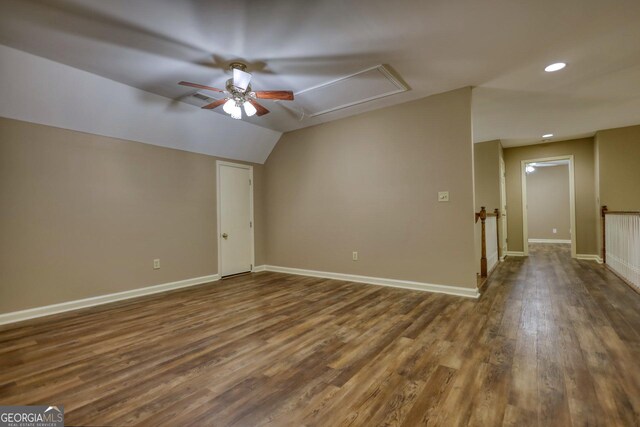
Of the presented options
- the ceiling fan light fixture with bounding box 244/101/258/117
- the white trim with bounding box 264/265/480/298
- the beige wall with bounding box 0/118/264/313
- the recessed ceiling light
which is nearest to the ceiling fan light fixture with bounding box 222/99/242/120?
the ceiling fan light fixture with bounding box 244/101/258/117

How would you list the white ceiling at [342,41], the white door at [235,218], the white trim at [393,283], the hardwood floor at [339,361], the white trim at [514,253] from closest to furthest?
the hardwood floor at [339,361] → the white ceiling at [342,41] → the white trim at [393,283] → the white door at [235,218] → the white trim at [514,253]

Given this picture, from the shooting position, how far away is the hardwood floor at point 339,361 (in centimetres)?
158

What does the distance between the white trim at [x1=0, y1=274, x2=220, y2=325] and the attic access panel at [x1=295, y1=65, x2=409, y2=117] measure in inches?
130

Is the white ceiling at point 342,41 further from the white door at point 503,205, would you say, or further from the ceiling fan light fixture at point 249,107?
the white door at point 503,205

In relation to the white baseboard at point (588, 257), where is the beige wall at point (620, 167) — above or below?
above

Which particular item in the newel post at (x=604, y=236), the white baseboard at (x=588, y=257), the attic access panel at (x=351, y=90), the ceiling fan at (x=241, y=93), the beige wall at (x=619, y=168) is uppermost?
the attic access panel at (x=351, y=90)

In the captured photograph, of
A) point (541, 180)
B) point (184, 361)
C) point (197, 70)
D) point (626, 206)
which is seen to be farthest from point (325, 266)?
point (541, 180)

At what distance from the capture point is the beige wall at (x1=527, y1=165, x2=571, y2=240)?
9.17 m

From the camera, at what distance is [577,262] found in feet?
19.3

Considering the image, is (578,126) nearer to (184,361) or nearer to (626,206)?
(626,206)

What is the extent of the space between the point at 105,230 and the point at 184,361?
258 cm

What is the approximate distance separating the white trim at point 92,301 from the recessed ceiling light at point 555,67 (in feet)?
18.0

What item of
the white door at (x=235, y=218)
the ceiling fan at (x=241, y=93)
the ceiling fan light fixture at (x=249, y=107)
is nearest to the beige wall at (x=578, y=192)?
the white door at (x=235, y=218)

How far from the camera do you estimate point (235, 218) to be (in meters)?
5.38
